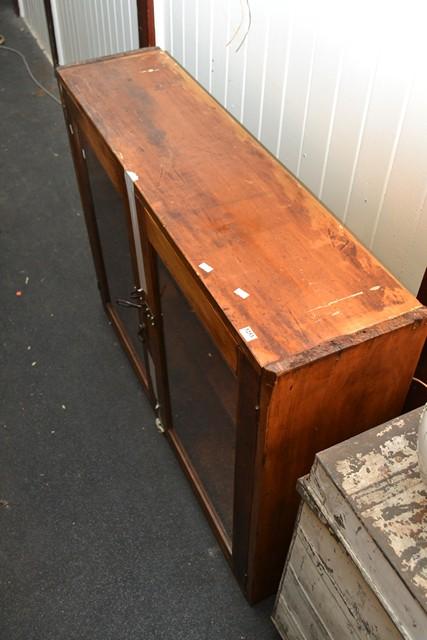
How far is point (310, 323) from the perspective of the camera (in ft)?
3.31

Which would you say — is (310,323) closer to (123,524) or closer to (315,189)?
(315,189)

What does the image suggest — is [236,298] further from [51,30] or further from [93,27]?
[51,30]

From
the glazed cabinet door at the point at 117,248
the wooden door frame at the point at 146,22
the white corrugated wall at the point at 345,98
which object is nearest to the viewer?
the white corrugated wall at the point at 345,98

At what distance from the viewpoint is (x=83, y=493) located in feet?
6.07

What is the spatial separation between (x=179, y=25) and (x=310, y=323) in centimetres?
118

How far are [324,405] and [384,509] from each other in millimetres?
199

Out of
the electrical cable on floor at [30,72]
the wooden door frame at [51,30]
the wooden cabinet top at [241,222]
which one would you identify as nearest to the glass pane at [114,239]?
the wooden cabinet top at [241,222]

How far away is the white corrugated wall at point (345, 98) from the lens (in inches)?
42.7

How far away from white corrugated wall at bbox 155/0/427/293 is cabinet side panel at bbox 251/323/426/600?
226 millimetres

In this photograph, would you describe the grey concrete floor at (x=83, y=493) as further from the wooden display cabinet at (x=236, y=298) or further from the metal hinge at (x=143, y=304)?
the metal hinge at (x=143, y=304)

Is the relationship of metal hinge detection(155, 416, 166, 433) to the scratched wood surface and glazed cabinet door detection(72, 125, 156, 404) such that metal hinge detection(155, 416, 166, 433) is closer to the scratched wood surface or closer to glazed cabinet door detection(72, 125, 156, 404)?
glazed cabinet door detection(72, 125, 156, 404)

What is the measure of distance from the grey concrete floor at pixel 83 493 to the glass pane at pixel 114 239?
0.25 m

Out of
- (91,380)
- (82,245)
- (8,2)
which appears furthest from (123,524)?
A: (8,2)

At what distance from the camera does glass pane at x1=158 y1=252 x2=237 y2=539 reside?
1.25 meters
